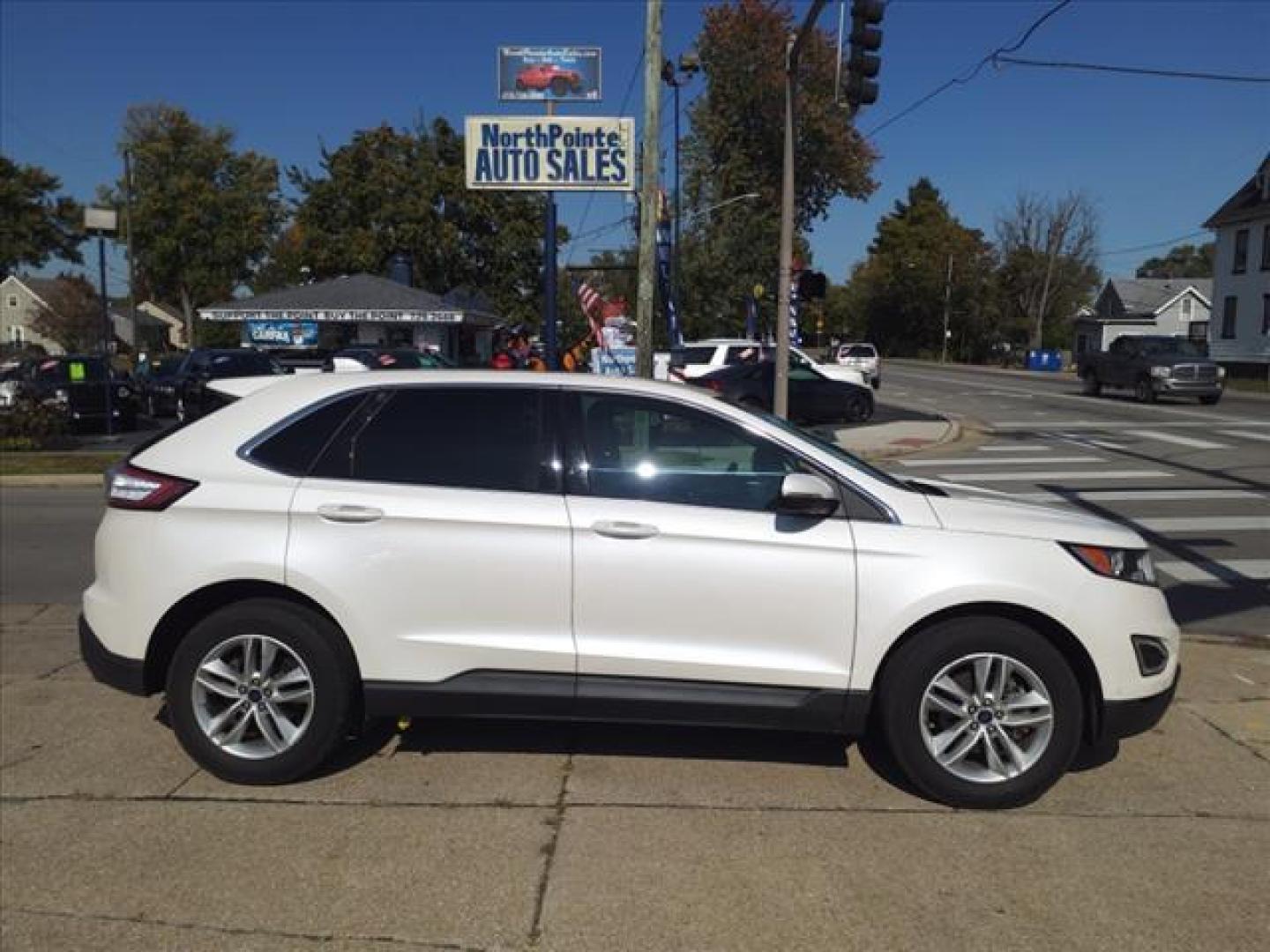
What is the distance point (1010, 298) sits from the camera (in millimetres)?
78625

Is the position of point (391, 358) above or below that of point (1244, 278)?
below

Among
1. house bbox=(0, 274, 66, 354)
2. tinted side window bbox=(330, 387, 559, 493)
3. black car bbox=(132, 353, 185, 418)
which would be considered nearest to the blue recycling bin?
black car bbox=(132, 353, 185, 418)

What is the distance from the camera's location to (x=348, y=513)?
401 cm

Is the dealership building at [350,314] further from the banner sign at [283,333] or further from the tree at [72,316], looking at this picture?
the tree at [72,316]

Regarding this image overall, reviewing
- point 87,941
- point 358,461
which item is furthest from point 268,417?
point 87,941

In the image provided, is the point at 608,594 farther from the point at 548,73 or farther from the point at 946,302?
the point at 946,302

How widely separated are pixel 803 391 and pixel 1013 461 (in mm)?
6429

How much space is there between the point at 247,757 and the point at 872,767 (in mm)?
2515

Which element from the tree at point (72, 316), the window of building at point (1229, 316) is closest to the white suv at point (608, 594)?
the window of building at point (1229, 316)

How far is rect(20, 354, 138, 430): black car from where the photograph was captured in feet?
67.9

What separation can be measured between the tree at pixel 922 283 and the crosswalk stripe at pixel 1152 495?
69.3 meters

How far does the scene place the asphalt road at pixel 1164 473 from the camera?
316 inches

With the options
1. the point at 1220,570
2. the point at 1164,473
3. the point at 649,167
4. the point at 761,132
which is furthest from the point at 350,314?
the point at 761,132

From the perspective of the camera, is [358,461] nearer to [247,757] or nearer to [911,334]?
[247,757]
